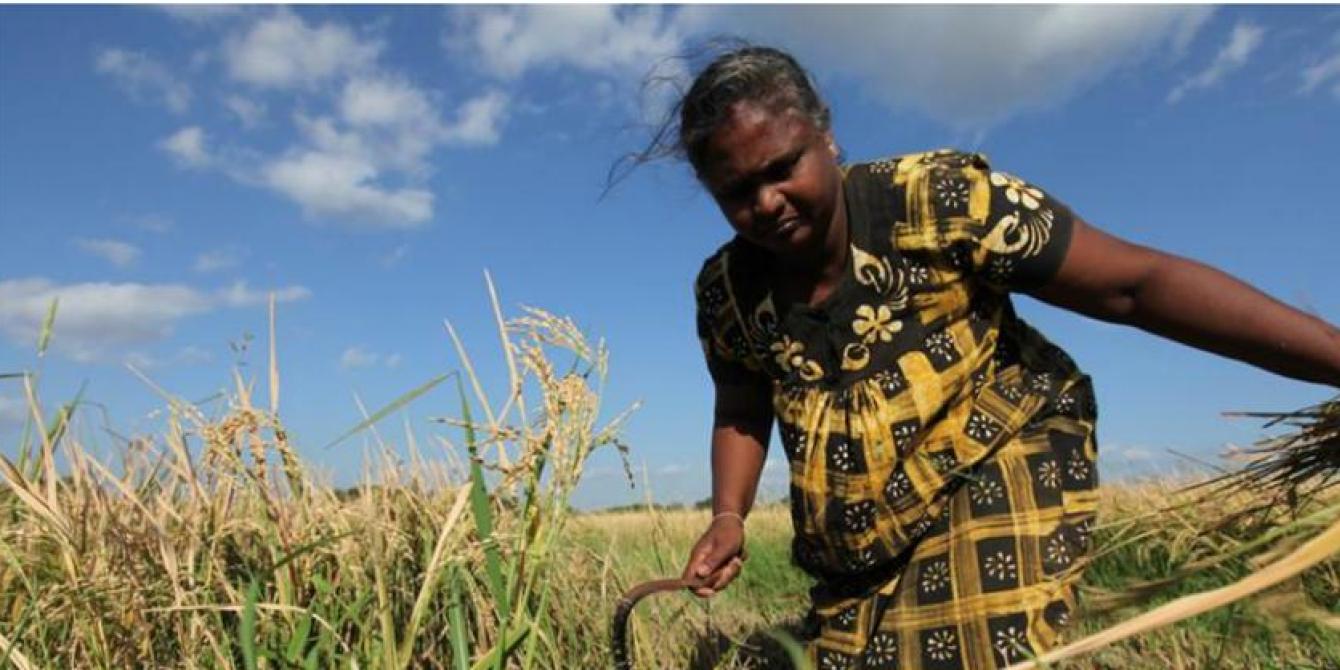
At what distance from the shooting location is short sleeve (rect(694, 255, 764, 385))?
2625 mm

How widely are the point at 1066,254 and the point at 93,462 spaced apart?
2.41 meters

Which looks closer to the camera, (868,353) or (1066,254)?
(1066,254)

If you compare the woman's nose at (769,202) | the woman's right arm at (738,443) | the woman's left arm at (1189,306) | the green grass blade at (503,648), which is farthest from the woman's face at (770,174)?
the green grass blade at (503,648)

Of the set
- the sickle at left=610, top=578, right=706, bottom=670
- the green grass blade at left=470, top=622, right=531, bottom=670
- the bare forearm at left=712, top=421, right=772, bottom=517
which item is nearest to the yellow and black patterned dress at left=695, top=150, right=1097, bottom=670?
the bare forearm at left=712, top=421, right=772, bottom=517

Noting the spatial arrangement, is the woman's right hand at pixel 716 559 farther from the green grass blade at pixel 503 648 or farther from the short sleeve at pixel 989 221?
the short sleeve at pixel 989 221

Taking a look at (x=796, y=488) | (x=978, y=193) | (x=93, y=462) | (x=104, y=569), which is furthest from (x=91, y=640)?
(x=978, y=193)

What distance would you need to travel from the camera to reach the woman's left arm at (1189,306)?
1.77 meters

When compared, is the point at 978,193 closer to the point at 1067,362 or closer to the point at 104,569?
the point at 1067,362

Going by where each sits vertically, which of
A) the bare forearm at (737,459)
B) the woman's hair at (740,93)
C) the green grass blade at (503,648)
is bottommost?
the green grass blade at (503,648)

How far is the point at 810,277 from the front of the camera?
2404 millimetres

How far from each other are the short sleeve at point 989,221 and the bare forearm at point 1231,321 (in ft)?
0.63

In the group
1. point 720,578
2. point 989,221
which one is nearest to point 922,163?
point 989,221

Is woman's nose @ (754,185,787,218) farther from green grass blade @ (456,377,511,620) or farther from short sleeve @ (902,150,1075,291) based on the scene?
green grass blade @ (456,377,511,620)

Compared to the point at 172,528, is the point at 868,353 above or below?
above
